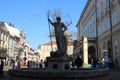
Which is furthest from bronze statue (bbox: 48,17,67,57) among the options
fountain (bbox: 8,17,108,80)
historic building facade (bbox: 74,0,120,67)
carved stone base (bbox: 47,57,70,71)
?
historic building facade (bbox: 74,0,120,67)

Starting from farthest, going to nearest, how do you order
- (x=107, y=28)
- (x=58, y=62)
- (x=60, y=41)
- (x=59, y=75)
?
1. (x=107, y=28)
2. (x=60, y=41)
3. (x=58, y=62)
4. (x=59, y=75)

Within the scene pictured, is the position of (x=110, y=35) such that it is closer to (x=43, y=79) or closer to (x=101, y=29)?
(x=101, y=29)

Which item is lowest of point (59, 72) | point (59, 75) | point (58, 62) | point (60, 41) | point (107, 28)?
point (59, 75)

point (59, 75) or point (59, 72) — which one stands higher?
point (59, 72)

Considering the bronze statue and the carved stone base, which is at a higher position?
the bronze statue

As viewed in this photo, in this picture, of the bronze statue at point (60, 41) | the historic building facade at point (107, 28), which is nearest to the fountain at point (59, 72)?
the bronze statue at point (60, 41)

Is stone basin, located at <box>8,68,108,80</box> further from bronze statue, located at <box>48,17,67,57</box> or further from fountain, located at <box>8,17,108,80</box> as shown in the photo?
bronze statue, located at <box>48,17,67,57</box>

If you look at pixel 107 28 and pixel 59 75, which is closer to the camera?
pixel 59 75

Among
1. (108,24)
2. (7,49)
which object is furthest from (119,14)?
(7,49)

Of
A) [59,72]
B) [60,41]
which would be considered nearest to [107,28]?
[60,41]

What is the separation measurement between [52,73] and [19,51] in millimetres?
103333

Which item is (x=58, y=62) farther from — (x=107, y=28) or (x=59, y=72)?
(x=107, y=28)

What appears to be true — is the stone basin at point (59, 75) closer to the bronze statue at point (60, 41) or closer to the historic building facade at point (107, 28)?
the bronze statue at point (60, 41)

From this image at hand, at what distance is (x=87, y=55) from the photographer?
60.6 m
